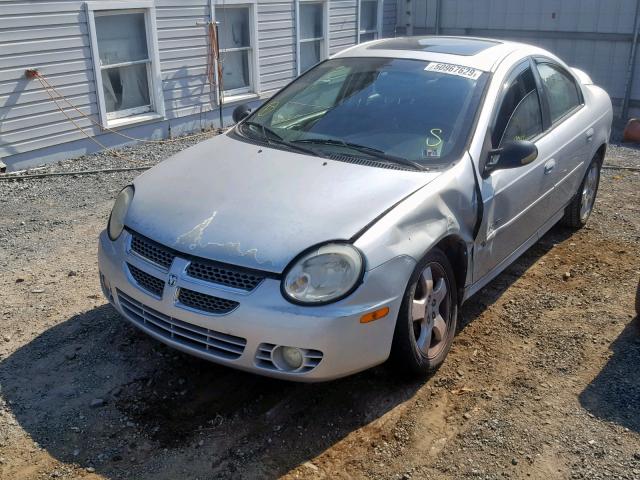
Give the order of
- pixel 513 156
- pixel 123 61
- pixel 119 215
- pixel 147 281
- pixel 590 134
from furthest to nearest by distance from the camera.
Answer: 1. pixel 123 61
2. pixel 590 134
3. pixel 513 156
4. pixel 119 215
5. pixel 147 281

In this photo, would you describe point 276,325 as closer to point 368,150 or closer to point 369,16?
point 368,150

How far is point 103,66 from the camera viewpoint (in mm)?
8594

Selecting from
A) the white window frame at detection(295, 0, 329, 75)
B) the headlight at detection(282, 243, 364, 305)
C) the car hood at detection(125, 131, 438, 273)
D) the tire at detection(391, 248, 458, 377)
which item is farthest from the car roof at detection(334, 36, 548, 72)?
the white window frame at detection(295, 0, 329, 75)

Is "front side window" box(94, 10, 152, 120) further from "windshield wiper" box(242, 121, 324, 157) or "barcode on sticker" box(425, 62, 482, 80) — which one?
"barcode on sticker" box(425, 62, 482, 80)

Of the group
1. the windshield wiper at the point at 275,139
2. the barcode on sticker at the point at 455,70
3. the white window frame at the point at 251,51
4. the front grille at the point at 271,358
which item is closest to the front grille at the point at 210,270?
the front grille at the point at 271,358

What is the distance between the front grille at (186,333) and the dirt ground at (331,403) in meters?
0.40

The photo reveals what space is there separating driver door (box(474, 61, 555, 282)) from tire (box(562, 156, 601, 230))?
3.51 feet

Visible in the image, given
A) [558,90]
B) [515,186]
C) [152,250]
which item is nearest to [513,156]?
[515,186]

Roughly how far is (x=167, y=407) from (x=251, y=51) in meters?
8.24

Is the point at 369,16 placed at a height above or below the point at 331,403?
above

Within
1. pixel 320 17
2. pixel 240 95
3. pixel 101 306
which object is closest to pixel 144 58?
pixel 240 95

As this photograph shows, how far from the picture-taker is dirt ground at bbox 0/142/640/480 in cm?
317

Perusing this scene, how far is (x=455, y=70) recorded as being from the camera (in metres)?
4.46

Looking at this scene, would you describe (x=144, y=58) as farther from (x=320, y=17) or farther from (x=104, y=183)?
(x=320, y=17)
